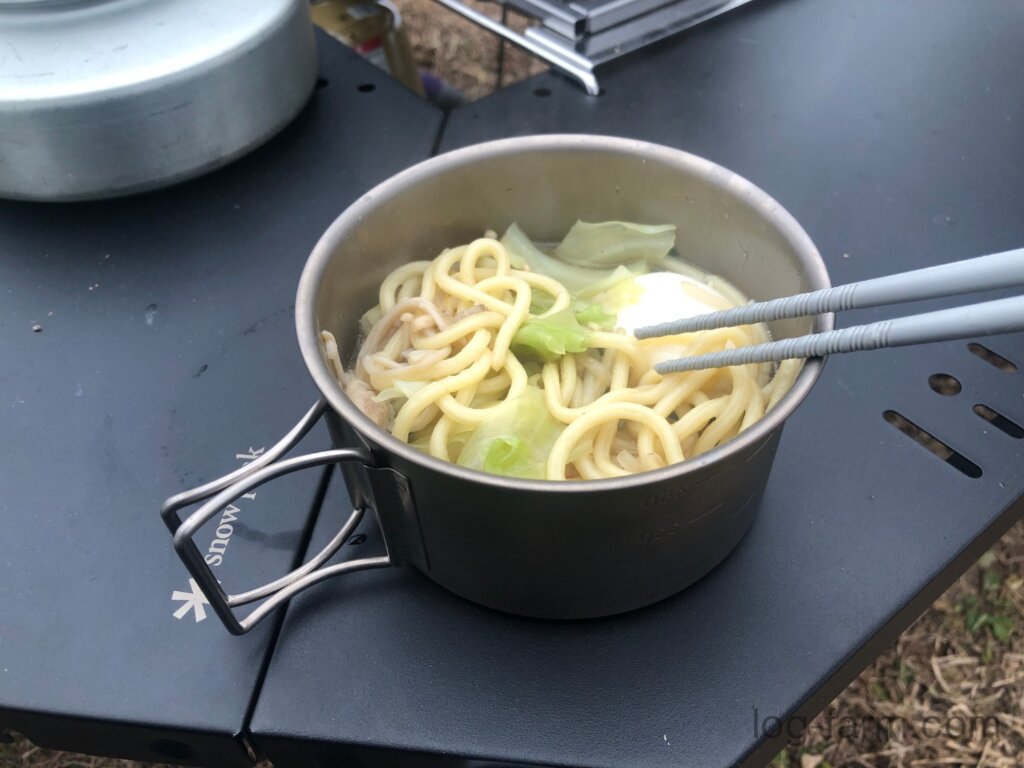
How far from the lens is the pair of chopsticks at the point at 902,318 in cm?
62

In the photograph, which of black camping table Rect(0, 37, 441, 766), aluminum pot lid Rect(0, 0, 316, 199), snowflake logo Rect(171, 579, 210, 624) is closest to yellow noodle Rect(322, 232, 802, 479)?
black camping table Rect(0, 37, 441, 766)

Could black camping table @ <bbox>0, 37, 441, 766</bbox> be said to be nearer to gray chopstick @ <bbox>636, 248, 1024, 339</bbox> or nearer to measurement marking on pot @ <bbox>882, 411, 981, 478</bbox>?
gray chopstick @ <bbox>636, 248, 1024, 339</bbox>

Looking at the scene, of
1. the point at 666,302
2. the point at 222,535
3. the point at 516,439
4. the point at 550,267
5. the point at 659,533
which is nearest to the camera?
the point at 659,533

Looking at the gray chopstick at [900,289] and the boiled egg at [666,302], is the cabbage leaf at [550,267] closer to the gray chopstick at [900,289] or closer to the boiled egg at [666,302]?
the boiled egg at [666,302]

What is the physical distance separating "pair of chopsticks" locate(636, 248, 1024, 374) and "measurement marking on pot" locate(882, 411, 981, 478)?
0.41 m

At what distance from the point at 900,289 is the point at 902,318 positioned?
1.6 inches

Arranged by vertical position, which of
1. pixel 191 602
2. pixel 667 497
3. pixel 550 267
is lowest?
pixel 191 602

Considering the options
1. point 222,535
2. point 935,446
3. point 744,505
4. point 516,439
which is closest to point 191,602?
point 222,535

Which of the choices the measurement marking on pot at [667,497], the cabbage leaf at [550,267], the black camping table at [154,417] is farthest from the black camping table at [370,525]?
the cabbage leaf at [550,267]

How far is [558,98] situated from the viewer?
5.87 feet

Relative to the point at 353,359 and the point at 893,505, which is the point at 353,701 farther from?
the point at 893,505

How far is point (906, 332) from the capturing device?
2.25ft

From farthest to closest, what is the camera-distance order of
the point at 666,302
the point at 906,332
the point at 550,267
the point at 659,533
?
the point at 550,267 → the point at 666,302 → the point at 659,533 → the point at 906,332

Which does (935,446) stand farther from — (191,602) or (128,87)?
(128,87)
